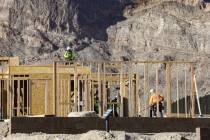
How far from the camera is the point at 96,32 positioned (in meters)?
68.8

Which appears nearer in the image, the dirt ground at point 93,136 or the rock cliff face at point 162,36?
the dirt ground at point 93,136

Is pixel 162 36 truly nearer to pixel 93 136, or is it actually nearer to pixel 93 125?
pixel 93 125

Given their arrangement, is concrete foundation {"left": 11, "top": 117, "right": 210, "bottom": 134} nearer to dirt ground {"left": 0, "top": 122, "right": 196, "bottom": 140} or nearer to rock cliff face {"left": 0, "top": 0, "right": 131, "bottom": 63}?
dirt ground {"left": 0, "top": 122, "right": 196, "bottom": 140}

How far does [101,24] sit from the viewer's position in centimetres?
7094

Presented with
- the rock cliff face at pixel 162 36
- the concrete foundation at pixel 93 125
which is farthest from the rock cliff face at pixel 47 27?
the concrete foundation at pixel 93 125

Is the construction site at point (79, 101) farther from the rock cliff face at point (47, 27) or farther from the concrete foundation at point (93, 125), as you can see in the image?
the rock cliff face at point (47, 27)

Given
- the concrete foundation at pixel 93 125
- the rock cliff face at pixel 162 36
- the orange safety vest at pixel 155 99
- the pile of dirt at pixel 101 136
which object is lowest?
the pile of dirt at pixel 101 136

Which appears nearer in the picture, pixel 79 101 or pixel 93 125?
pixel 93 125

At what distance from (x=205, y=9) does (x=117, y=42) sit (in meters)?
11.6

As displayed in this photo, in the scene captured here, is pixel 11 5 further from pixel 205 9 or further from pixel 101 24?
pixel 205 9

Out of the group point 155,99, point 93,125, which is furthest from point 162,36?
point 93,125

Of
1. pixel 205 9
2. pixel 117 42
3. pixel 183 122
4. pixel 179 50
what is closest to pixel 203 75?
pixel 179 50

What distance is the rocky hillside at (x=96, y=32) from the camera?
62.9 m

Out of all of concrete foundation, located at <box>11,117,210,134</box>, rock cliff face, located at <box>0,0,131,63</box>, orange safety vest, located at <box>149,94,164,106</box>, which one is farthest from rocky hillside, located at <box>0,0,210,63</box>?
concrete foundation, located at <box>11,117,210,134</box>
